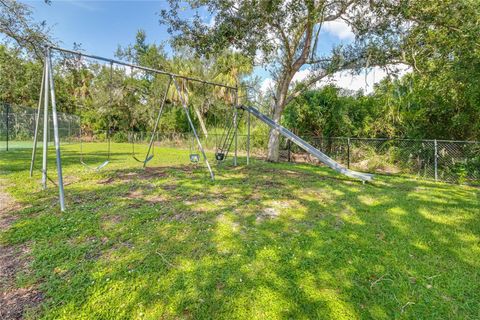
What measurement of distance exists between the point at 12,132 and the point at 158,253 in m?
16.1

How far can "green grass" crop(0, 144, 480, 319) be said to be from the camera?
1816mm

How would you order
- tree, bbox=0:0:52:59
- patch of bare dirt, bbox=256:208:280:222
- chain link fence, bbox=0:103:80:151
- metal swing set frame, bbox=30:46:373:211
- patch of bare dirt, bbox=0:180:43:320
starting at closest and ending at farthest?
patch of bare dirt, bbox=0:180:43:320, patch of bare dirt, bbox=256:208:280:222, metal swing set frame, bbox=30:46:373:211, tree, bbox=0:0:52:59, chain link fence, bbox=0:103:80:151

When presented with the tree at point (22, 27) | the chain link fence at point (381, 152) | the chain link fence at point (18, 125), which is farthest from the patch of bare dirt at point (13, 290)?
the chain link fence at point (18, 125)

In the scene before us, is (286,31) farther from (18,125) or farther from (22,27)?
(18,125)

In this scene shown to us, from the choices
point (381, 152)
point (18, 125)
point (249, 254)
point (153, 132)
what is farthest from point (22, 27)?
point (381, 152)

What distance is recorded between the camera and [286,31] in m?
7.81

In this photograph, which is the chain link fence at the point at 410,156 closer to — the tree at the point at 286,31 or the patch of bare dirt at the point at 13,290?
the tree at the point at 286,31

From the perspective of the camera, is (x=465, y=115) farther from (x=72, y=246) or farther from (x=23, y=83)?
(x=23, y=83)

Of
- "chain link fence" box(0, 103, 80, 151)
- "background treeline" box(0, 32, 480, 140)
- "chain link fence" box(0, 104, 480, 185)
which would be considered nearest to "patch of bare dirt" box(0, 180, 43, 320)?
"chain link fence" box(0, 104, 480, 185)

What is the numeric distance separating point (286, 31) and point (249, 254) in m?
7.41

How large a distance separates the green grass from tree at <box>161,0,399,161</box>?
496 cm

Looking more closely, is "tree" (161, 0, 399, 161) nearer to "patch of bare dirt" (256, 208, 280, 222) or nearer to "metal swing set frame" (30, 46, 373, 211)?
"metal swing set frame" (30, 46, 373, 211)

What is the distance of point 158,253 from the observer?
8.10 ft

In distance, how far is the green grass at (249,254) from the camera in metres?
1.82
